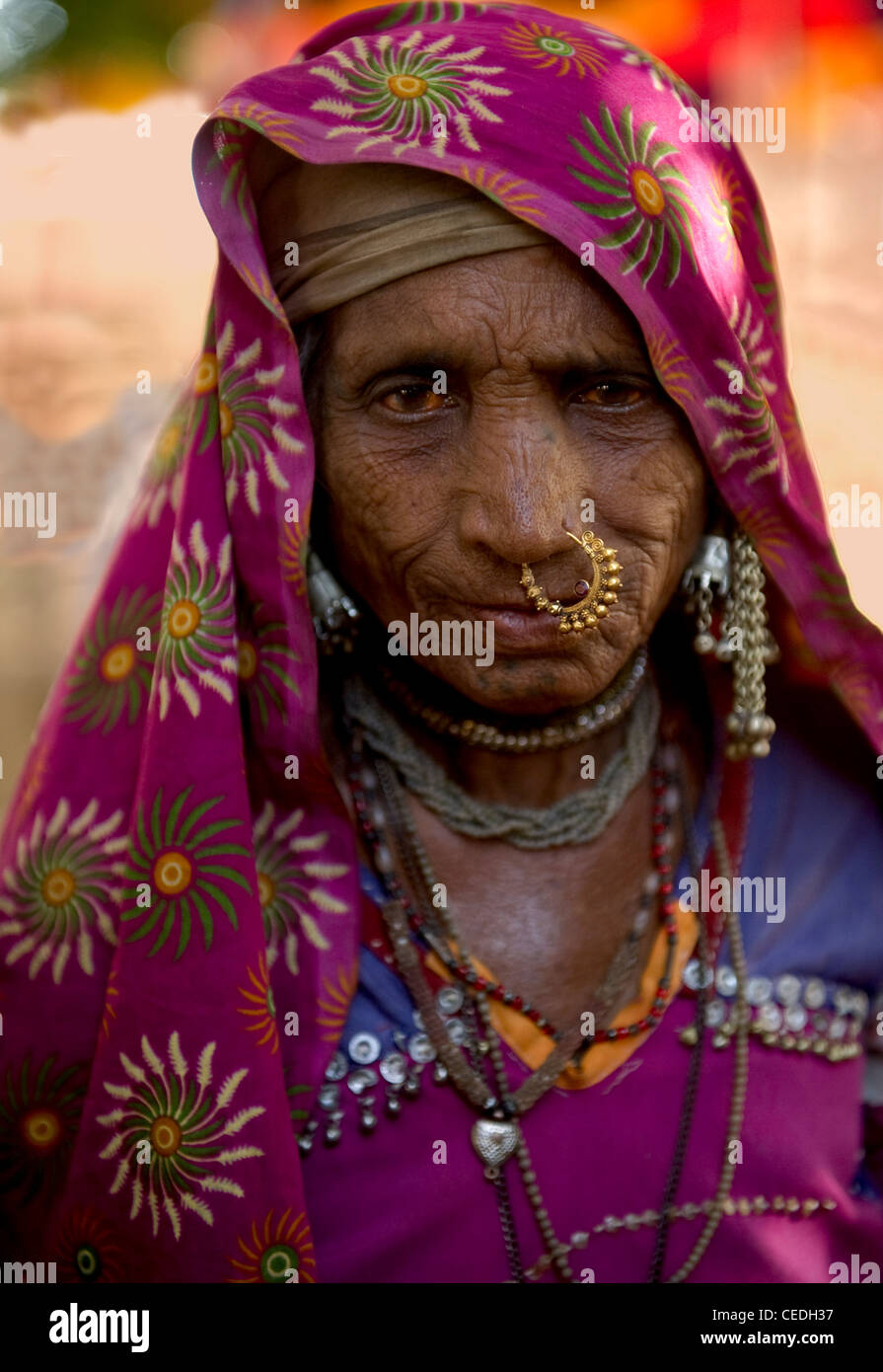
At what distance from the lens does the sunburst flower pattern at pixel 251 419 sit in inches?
56.3

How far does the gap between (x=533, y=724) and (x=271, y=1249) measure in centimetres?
65

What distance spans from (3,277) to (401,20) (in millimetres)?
1649

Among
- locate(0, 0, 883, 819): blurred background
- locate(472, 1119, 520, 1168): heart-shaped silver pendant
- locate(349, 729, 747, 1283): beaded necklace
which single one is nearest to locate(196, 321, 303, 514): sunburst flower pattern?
locate(349, 729, 747, 1283): beaded necklace

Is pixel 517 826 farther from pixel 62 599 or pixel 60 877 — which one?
pixel 62 599

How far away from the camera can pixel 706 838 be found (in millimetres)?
1675

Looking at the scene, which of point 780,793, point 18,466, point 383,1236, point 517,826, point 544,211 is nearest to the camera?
point 544,211

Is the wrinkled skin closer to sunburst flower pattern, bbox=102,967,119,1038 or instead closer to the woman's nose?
the woman's nose

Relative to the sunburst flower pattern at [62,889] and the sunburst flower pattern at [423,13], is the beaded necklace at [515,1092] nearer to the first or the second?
the sunburst flower pattern at [62,889]

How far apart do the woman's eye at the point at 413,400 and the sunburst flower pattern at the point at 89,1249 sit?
942mm

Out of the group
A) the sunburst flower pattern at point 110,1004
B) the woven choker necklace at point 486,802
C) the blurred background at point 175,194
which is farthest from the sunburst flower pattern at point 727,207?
the blurred background at point 175,194

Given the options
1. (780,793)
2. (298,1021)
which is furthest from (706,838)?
(298,1021)

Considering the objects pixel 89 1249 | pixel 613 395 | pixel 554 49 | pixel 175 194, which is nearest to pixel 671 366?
pixel 613 395

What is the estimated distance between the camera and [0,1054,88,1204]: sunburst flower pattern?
1.52 meters

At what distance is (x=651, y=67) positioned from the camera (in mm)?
1537
